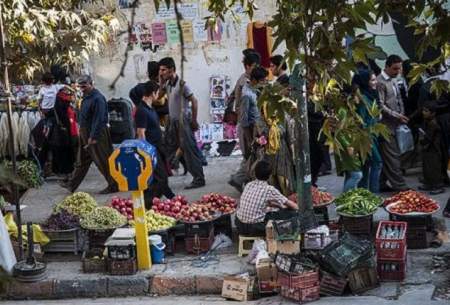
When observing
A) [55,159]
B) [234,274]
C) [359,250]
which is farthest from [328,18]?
[55,159]

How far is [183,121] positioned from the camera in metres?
11.9

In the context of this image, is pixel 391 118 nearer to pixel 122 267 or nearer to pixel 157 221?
pixel 157 221

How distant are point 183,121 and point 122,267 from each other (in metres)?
3.45

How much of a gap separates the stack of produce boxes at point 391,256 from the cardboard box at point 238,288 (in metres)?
1.30

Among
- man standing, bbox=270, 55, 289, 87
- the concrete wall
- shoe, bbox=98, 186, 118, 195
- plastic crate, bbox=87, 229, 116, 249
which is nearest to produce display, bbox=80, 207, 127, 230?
plastic crate, bbox=87, 229, 116, 249

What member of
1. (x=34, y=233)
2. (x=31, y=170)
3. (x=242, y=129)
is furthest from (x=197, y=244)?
(x=31, y=170)

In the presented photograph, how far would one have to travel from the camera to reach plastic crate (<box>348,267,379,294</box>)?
8.20 meters

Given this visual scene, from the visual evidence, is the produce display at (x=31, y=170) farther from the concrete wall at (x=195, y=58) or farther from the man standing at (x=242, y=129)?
the man standing at (x=242, y=129)

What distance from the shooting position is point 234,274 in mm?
8750

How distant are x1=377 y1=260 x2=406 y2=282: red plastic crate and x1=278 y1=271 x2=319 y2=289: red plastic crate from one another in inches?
30.0

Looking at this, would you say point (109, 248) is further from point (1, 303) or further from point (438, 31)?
point (438, 31)

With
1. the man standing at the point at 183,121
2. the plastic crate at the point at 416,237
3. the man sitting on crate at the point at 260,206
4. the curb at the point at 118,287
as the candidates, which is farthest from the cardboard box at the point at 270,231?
the man standing at the point at 183,121

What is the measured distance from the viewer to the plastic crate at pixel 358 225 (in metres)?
9.11

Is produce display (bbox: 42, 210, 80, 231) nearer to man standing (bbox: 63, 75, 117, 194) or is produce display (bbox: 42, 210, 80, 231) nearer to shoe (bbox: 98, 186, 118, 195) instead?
man standing (bbox: 63, 75, 117, 194)
